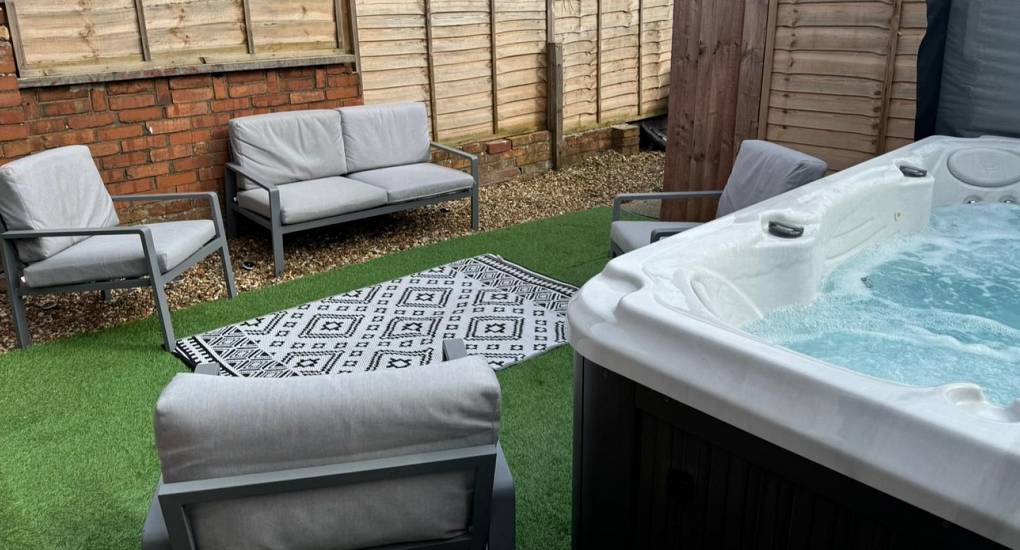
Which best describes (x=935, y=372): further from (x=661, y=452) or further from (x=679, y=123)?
(x=679, y=123)

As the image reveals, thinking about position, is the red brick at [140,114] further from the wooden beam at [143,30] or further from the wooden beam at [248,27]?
the wooden beam at [248,27]

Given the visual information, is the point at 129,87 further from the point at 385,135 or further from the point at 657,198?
the point at 657,198

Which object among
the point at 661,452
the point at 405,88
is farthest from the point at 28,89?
the point at 661,452

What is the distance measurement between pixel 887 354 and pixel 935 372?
13cm

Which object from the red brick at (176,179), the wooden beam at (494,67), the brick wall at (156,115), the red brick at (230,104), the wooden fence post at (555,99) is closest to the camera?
the brick wall at (156,115)

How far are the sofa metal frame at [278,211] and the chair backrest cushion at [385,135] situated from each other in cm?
29

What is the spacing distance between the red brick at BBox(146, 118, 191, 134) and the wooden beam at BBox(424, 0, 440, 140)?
1.85 metres

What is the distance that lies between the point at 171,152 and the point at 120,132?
0.30 meters

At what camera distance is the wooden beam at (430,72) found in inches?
224

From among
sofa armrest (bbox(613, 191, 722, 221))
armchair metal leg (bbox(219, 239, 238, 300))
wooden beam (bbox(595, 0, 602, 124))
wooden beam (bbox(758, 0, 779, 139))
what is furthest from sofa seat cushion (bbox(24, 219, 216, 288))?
wooden beam (bbox(595, 0, 602, 124))

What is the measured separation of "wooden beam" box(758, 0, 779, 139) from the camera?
164 inches

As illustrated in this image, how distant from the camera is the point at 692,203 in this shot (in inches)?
192

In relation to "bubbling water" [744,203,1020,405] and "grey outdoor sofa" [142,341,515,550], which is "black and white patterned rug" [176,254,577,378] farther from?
"grey outdoor sofa" [142,341,515,550]

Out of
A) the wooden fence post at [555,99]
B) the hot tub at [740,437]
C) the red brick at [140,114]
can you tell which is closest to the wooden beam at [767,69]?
the hot tub at [740,437]
